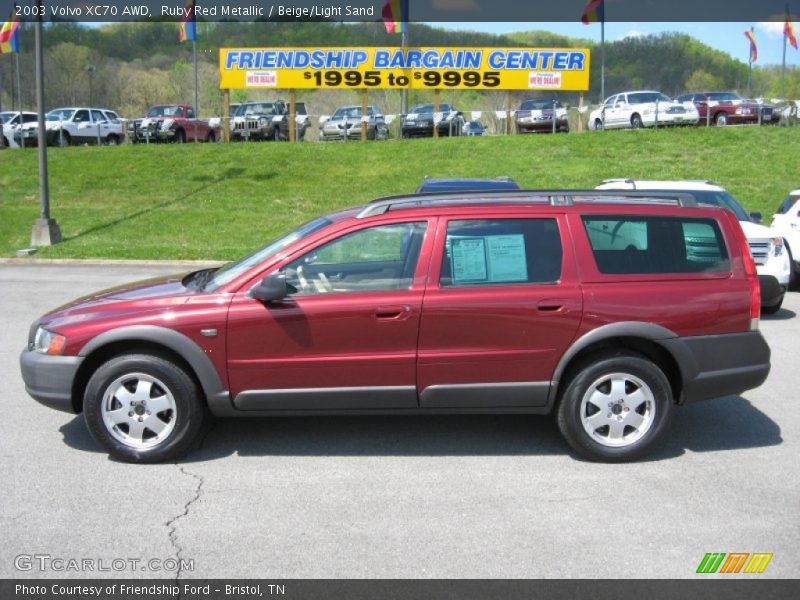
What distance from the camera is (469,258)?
5.46m

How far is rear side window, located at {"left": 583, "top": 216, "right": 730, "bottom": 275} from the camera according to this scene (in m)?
5.57

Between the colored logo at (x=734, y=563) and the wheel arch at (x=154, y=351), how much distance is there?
9.70ft

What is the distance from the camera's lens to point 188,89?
71.4 metres

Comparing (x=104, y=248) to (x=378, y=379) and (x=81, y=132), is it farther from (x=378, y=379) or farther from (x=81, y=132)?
(x=81, y=132)

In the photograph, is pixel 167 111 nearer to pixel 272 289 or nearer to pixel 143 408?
pixel 143 408

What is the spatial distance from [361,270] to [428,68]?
25461 millimetres

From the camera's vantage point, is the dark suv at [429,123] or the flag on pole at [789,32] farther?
the flag on pole at [789,32]

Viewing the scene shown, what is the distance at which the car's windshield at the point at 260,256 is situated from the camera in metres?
5.60

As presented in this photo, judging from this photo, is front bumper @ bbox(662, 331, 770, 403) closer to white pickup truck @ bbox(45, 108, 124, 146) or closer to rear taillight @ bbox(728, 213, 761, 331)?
rear taillight @ bbox(728, 213, 761, 331)

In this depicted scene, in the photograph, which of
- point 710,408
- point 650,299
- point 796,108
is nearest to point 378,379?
point 650,299

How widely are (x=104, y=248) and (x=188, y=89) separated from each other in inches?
2270

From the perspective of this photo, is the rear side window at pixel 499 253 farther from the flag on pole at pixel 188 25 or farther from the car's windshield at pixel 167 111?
the flag on pole at pixel 188 25

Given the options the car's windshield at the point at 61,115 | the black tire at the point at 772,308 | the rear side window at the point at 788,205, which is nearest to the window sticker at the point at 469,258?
the black tire at the point at 772,308
